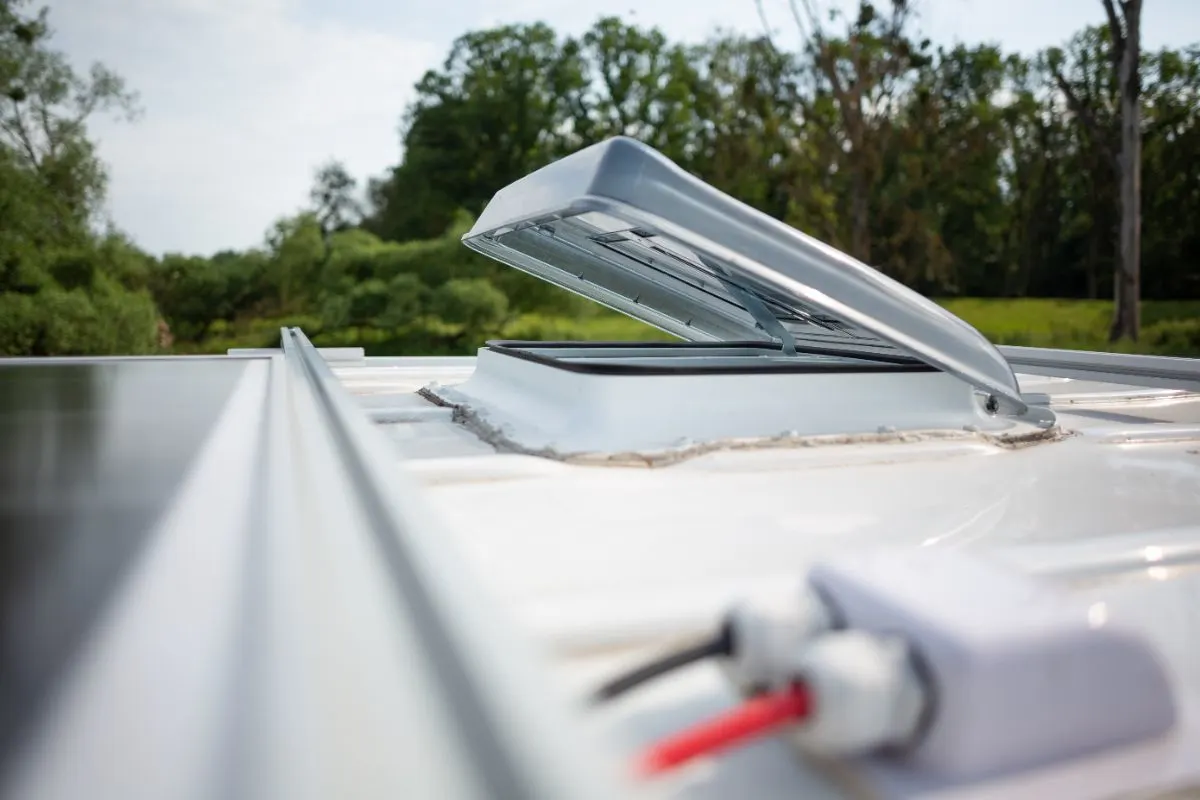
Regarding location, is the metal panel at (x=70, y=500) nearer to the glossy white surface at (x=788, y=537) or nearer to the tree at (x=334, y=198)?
the glossy white surface at (x=788, y=537)

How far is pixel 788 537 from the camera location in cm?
110

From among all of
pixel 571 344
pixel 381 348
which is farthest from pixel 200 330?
pixel 571 344

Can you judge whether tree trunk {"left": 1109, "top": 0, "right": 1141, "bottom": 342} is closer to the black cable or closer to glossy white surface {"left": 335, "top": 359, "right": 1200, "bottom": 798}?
glossy white surface {"left": 335, "top": 359, "right": 1200, "bottom": 798}

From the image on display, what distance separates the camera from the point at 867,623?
59cm

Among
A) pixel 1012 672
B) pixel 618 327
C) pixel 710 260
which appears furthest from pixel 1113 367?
pixel 618 327

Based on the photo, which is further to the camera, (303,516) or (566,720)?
(303,516)

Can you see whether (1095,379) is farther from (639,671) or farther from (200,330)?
(200,330)

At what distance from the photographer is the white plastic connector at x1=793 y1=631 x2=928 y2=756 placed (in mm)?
521

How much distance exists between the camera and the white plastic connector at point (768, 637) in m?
0.59

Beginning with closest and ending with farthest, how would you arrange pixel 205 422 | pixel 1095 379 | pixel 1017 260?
pixel 205 422 → pixel 1095 379 → pixel 1017 260

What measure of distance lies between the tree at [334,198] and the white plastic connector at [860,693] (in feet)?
64.6

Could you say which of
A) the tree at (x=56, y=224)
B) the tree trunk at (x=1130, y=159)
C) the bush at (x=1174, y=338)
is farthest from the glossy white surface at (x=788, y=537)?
the tree at (x=56, y=224)

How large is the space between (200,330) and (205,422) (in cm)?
1592

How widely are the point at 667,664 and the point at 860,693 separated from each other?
0.14 metres
